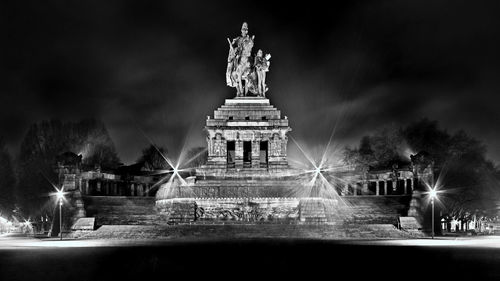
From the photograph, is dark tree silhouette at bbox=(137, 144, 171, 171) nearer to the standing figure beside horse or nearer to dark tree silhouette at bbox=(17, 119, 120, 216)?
dark tree silhouette at bbox=(17, 119, 120, 216)

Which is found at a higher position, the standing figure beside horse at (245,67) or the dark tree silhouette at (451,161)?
the standing figure beside horse at (245,67)

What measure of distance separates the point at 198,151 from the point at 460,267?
263 feet

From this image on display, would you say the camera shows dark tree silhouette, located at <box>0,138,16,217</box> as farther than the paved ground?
Yes

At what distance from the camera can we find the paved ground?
2062cm

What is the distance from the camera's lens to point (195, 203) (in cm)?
5391

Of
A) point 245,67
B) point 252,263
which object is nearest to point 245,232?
point 252,263

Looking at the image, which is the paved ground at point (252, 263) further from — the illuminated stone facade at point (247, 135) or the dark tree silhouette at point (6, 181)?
the dark tree silhouette at point (6, 181)

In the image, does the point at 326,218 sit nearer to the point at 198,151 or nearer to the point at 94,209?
the point at 94,209

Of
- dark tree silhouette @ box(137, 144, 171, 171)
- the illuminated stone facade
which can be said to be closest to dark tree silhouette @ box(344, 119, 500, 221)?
the illuminated stone facade

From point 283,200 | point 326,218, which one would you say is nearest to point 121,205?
point 283,200

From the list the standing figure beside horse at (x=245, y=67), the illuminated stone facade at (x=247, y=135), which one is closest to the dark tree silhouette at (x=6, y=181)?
the illuminated stone facade at (x=247, y=135)

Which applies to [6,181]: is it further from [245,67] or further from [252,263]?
[252,263]

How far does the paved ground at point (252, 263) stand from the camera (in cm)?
2062

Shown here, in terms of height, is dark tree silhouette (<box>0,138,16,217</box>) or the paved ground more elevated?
dark tree silhouette (<box>0,138,16,217</box>)
